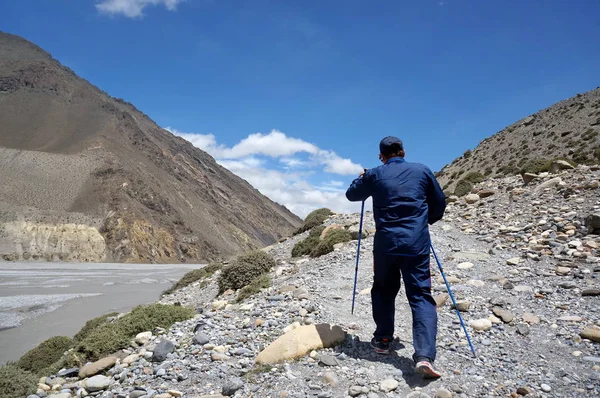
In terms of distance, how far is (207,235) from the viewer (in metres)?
94.5

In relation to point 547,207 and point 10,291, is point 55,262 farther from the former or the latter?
point 547,207

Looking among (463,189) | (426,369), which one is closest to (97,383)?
(426,369)

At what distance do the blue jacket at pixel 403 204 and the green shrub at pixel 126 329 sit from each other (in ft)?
14.8

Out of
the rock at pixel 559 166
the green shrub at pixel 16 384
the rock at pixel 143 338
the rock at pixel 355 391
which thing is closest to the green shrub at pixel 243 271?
the rock at pixel 143 338

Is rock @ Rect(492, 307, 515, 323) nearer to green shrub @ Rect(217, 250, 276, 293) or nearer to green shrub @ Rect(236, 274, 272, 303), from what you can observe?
green shrub @ Rect(236, 274, 272, 303)

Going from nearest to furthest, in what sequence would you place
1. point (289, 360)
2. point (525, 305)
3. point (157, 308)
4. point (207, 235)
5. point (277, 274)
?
point (289, 360) → point (525, 305) → point (157, 308) → point (277, 274) → point (207, 235)

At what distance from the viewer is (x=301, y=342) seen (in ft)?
16.7

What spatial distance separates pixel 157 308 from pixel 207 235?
8886cm

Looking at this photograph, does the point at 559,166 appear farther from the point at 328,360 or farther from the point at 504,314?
the point at 328,360

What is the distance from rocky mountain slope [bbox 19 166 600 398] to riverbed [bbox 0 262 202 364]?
10.8m

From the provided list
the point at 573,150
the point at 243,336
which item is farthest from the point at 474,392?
the point at 573,150

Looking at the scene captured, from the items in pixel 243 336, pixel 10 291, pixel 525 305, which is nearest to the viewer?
pixel 243 336

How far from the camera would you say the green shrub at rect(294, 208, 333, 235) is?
71.3ft

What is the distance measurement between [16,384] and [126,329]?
165 centimetres
